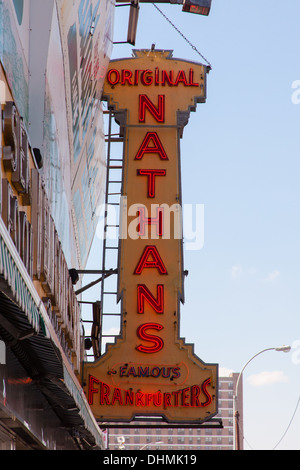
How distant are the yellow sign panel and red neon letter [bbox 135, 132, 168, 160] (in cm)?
2

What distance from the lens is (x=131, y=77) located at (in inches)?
826

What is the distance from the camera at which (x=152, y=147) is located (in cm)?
2041

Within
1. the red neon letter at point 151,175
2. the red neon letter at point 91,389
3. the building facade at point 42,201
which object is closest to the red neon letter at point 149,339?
the red neon letter at point 91,389

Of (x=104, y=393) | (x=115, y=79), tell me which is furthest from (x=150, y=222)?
(x=104, y=393)

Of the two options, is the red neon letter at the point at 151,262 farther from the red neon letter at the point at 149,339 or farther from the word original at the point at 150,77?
the word original at the point at 150,77

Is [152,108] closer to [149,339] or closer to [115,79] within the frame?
[115,79]

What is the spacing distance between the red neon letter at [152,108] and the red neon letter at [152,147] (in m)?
0.42

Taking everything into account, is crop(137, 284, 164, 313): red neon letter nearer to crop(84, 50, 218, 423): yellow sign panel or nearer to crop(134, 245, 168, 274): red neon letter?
crop(84, 50, 218, 423): yellow sign panel

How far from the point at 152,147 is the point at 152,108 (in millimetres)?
996

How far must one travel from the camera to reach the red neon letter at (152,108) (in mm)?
20656

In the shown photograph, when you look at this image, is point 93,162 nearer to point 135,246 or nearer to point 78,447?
point 135,246

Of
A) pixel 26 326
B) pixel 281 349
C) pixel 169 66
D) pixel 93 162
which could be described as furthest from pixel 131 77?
pixel 26 326

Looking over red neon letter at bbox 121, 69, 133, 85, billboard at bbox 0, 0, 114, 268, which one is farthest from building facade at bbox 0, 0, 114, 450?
red neon letter at bbox 121, 69, 133, 85

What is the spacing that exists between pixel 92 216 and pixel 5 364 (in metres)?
17.2
